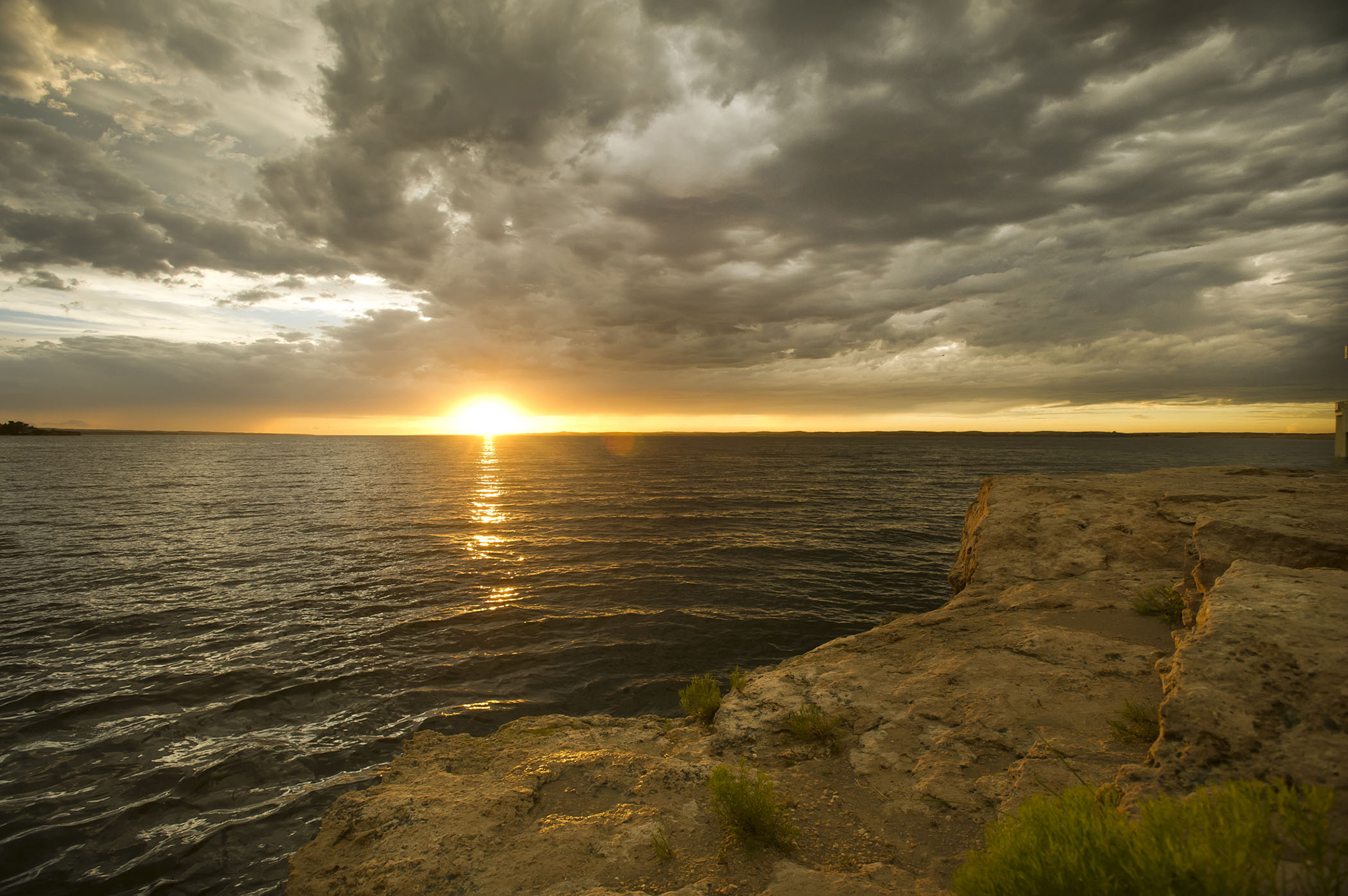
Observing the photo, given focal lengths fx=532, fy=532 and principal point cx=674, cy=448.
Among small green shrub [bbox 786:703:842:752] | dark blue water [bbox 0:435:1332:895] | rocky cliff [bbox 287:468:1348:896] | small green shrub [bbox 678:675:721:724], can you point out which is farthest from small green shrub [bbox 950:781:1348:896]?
dark blue water [bbox 0:435:1332:895]

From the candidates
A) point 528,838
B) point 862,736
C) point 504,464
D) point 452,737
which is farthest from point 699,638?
point 504,464

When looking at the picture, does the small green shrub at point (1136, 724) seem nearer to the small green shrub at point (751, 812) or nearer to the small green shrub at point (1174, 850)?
the small green shrub at point (1174, 850)

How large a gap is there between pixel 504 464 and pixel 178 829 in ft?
290

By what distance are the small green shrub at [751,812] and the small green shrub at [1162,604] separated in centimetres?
732

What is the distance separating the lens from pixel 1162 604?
855 centimetres

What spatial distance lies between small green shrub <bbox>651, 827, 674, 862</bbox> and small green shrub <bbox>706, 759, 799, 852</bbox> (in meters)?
0.55

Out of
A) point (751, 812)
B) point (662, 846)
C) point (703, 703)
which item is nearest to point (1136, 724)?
point (751, 812)

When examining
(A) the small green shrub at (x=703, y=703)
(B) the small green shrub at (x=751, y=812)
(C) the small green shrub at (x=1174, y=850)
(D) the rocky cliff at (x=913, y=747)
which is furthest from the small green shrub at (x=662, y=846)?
(A) the small green shrub at (x=703, y=703)

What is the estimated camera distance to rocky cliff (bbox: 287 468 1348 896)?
3.83 meters

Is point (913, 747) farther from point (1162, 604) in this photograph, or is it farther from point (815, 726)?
point (1162, 604)

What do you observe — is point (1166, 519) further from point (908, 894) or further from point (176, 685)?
point (176, 685)

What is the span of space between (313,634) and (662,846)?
13.3m

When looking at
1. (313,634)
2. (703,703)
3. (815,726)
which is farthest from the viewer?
(313,634)

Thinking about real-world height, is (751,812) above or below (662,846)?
above
